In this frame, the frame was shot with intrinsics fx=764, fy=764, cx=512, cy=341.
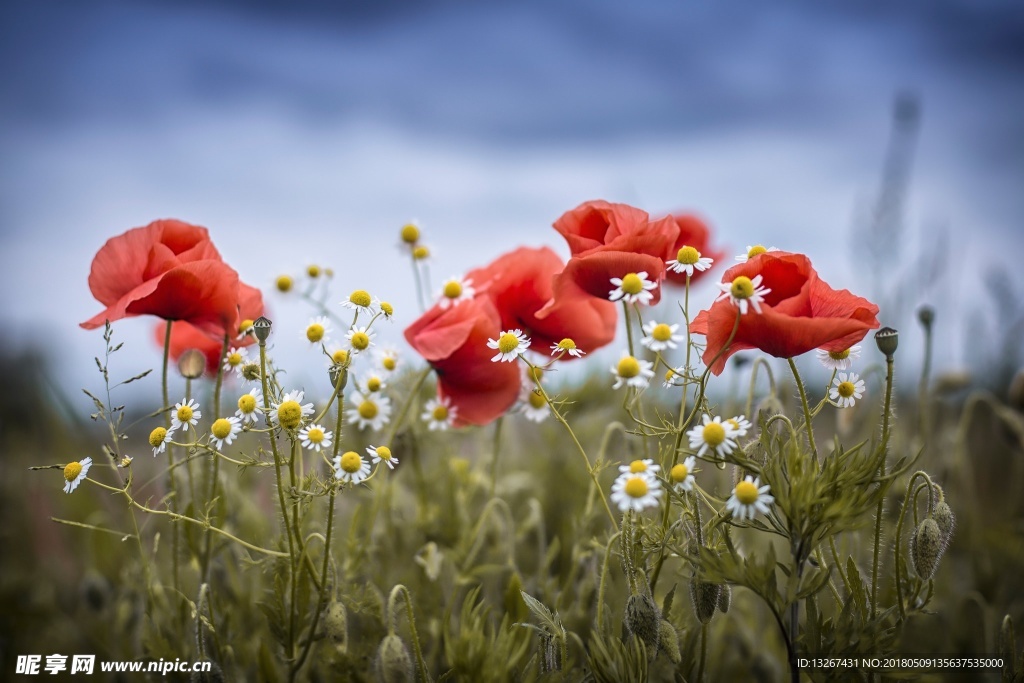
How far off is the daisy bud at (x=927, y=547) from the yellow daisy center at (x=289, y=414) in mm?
743

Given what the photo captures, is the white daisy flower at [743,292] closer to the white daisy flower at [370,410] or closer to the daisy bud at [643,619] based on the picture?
the daisy bud at [643,619]

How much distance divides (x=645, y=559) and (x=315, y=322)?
0.52 metres

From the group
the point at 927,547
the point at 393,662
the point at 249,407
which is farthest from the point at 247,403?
the point at 927,547

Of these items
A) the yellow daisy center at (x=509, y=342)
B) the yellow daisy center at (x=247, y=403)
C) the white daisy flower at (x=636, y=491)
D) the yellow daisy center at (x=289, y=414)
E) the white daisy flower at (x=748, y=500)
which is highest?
the yellow daisy center at (x=509, y=342)

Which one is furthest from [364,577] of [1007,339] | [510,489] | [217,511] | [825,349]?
[1007,339]

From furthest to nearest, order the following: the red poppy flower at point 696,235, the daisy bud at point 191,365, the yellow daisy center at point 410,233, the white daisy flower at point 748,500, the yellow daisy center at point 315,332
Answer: the red poppy flower at point 696,235, the yellow daisy center at point 410,233, the daisy bud at point 191,365, the yellow daisy center at point 315,332, the white daisy flower at point 748,500

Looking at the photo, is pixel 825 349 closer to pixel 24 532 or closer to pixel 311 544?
pixel 311 544

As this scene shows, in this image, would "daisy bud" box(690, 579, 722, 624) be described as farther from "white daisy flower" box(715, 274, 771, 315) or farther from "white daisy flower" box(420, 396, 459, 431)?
"white daisy flower" box(420, 396, 459, 431)

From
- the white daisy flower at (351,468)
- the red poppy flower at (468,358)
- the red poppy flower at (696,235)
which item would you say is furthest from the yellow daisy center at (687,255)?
the red poppy flower at (696,235)

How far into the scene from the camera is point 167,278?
1049 millimetres

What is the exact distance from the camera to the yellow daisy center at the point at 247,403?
3.02 ft

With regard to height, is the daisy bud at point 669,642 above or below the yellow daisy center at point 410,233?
below

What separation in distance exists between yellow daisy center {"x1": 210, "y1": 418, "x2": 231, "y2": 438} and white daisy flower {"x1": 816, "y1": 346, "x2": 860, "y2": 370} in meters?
0.73

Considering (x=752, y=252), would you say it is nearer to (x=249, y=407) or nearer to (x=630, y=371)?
(x=630, y=371)
